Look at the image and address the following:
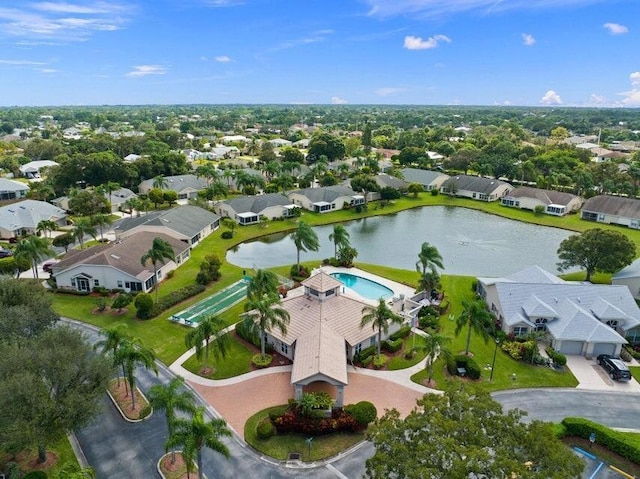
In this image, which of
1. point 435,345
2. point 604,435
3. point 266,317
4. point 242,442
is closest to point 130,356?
point 242,442

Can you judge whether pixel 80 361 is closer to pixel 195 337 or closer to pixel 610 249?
pixel 195 337

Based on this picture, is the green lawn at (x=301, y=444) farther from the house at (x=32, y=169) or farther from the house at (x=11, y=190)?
the house at (x=32, y=169)

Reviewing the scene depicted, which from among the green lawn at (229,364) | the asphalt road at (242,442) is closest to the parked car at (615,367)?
the asphalt road at (242,442)

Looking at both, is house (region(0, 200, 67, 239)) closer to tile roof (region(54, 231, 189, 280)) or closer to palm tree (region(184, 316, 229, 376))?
tile roof (region(54, 231, 189, 280))

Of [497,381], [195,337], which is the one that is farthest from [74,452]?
[497,381]

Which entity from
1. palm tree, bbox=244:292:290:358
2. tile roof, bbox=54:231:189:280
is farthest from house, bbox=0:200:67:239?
palm tree, bbox=244:292:290:358

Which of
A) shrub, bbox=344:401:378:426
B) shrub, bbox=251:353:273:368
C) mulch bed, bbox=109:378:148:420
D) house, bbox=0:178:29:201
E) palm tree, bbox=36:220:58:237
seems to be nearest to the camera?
shrub, bbox=344:401:378:426
